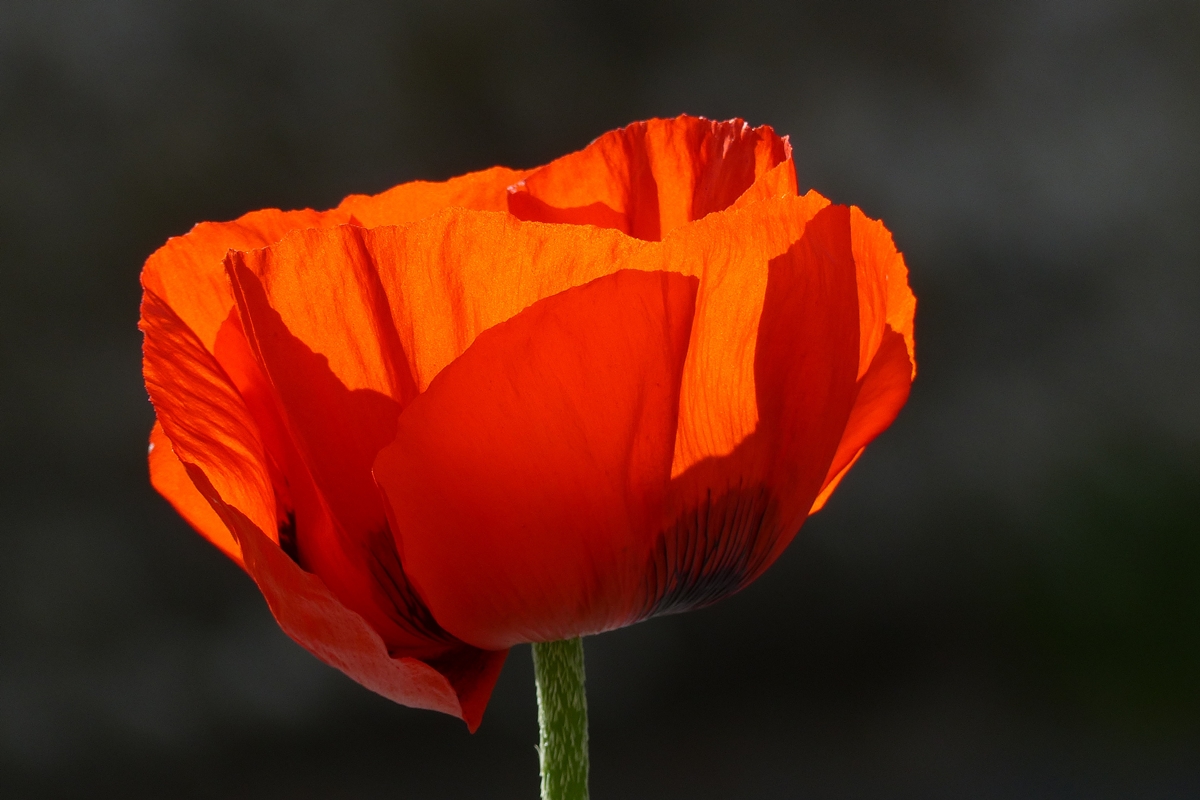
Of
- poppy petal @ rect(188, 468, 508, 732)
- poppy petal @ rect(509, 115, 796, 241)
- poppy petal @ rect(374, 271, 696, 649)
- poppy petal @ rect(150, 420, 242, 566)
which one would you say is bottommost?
poppy petal @ rect(188, 468, 508, 732)

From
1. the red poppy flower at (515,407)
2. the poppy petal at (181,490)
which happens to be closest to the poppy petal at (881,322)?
the red poppy flower at (515,407)

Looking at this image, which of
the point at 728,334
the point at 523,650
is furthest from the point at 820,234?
the point at 523,650

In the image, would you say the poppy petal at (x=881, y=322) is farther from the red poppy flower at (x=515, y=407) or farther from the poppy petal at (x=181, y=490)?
the poppy petal at (x=181, y=490)

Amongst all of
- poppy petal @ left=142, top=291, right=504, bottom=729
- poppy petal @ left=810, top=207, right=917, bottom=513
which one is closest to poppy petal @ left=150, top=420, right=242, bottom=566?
poppy petal @ left=142, top=291, right=504, bottom=729

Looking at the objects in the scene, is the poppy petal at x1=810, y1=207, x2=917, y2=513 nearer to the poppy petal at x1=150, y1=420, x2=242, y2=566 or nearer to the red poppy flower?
the red poppy flower

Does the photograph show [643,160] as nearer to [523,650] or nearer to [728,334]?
[728,334]

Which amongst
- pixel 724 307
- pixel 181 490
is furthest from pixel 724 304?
pixel 181 490
